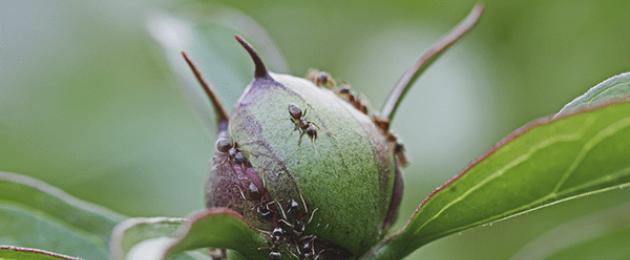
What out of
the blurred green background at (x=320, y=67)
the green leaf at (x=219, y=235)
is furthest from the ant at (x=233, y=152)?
the blurred green background at (x=320, y=67)

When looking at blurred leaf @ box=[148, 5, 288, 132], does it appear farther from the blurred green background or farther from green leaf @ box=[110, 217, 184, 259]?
green leaf @ box=[110, 217, 184, 259]

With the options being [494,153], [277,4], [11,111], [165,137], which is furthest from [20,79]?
[494,153]

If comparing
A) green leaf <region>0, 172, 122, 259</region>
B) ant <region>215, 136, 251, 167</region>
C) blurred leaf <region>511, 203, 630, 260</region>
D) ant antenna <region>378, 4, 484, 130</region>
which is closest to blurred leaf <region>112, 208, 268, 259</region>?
ant <region>215, 136, 251, 167</region>

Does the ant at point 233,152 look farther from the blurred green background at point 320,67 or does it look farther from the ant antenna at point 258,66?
the blurred green background at point 320,67

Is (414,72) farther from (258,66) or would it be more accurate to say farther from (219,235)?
(219,235)

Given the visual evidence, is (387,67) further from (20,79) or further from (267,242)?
Result: (267,242)
